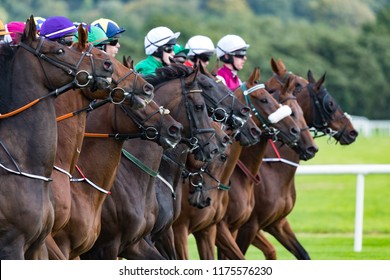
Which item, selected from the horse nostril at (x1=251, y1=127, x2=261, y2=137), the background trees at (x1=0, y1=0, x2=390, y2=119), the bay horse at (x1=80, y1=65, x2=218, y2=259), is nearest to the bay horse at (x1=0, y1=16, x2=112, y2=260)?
the bay horse at (x1=80, y1=65, x2=218, y2=259)

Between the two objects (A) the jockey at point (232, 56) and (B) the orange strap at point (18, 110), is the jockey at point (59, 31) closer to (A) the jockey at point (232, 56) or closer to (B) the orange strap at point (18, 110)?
(B) the orange strap at point (18, 110)

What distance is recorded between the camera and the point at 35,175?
7.63 m

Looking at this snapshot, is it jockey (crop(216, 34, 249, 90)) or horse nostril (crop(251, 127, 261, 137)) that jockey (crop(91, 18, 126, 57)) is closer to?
horse nostril (crop(251, 127, 261, 137))

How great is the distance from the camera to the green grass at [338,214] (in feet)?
48.7

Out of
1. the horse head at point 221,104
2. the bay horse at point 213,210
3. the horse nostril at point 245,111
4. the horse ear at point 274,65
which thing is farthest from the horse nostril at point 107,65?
the horse ear at point 274,65

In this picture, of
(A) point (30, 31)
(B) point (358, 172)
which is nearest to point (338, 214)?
(B) point (358, 172)

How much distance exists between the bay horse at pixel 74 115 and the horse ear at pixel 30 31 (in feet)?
1.40

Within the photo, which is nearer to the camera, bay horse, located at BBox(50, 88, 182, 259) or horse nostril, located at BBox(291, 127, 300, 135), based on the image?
bay horse, located at BBox(50, 88, 182, 259)

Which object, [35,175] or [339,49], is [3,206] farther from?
[339,49]

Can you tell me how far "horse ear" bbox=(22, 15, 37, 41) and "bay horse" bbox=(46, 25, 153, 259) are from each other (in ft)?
1.40

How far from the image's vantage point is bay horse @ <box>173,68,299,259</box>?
35.3 feet

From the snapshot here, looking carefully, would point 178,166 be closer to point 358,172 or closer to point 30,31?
point 30,31

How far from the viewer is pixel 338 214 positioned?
2327 cm
